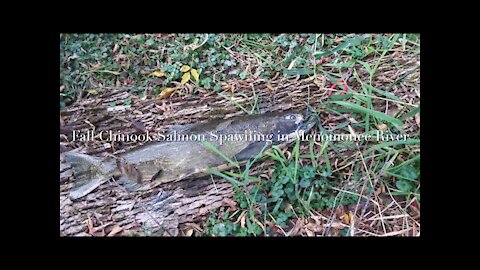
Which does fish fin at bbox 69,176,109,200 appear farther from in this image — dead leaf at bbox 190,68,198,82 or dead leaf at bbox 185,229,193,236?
dead leaf at bbox 190,68,198,82

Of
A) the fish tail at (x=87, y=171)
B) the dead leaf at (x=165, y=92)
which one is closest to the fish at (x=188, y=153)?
the fish tail at (x=87, y=171)

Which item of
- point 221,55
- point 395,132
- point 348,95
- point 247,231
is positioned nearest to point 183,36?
point 221,55

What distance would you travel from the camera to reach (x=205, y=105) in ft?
5.25

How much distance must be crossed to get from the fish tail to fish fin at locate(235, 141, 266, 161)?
48 cm

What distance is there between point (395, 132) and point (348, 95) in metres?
0.22

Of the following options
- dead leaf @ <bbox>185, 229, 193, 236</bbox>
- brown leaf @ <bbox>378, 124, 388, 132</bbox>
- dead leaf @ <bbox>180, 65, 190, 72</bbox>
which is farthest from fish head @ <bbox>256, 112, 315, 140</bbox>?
dead leaf @ <bbox>185, 229, 193, 236</bbox>

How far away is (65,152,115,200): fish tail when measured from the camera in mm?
1597

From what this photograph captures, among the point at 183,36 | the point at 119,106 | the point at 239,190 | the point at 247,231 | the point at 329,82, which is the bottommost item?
the point at 247,231

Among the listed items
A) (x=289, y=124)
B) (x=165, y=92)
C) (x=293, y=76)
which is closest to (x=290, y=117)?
(x=289, y=124)

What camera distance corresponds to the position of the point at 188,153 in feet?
5.19

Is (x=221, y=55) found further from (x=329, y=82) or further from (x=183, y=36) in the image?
(x=329, y=82)

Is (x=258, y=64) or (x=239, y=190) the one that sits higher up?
(x=258, y=64)

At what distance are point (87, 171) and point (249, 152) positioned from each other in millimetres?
614

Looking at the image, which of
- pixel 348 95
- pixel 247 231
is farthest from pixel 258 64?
pixel 247 231
